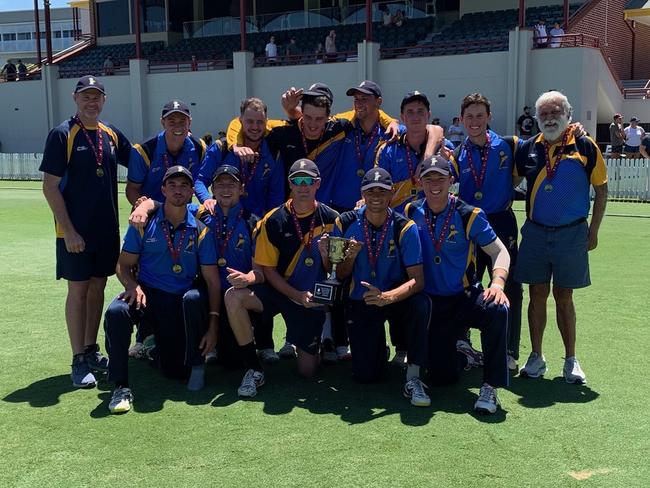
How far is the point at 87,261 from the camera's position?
17.6 ft

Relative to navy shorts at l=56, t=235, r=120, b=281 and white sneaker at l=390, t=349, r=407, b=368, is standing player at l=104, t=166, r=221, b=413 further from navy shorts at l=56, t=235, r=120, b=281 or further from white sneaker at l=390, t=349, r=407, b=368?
white sneaker at l=390, t=349, r=407, b=368

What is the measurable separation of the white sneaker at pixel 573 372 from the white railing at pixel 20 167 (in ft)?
91.6

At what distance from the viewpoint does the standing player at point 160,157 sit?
568cm

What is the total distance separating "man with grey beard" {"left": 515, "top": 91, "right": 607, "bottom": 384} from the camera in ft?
16.7

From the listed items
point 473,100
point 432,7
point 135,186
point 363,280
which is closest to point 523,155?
point 473,100

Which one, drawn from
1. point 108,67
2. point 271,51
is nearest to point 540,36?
point 271,51

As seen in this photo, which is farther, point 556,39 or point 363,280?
point 556,39

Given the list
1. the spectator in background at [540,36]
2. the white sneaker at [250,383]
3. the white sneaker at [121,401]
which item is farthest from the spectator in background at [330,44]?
the white sneaker at [121,401]

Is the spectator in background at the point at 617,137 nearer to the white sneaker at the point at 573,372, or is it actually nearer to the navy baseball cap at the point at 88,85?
the white sneaker at the point at 573,372

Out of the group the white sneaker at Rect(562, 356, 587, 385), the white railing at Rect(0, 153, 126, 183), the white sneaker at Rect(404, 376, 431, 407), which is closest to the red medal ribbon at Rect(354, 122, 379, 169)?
the white sneaker at Rect(404, 376, 431, 407)

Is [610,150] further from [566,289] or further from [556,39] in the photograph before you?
[566,289]

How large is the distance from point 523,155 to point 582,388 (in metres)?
1.86

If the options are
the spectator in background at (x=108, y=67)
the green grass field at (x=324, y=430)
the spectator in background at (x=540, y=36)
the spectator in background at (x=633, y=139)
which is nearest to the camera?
the green grass field at (x=324, y=430)

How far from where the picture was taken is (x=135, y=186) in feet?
19.3
